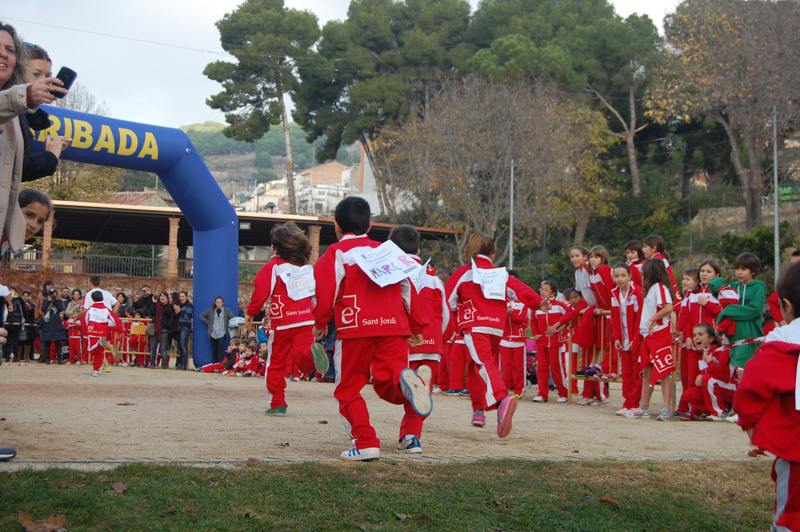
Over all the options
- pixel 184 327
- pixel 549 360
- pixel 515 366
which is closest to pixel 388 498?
pixel 515 366

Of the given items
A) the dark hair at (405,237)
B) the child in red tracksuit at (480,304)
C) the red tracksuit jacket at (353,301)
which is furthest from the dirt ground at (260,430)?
the dark hair at (405,237)

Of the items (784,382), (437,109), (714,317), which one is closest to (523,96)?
(437,109)

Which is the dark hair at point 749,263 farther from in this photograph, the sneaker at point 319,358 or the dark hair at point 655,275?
the sneaker at point 319,358

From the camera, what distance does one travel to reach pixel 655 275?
32.8ft

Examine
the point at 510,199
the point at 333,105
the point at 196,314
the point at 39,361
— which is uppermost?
the point at 333,105

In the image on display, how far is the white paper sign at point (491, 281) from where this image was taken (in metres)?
8.16

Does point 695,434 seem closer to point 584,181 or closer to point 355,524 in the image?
point 355,524

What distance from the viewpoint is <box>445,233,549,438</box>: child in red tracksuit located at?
7996mm

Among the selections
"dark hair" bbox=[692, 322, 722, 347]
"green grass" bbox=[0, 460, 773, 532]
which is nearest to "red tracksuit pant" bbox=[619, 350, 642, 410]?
"dark hair" bbox=[692, 322, 722, 347]

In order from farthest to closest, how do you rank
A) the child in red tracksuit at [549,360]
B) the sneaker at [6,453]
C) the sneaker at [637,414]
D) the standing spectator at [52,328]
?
1. the standing spectator at [52,328]
2. the child in red tracksuit at [549,360]
3. the sneaker at [637,414]
4. the sneaker at [6,453]

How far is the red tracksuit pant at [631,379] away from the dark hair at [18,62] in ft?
26.6

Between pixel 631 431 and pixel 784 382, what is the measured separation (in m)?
5.10

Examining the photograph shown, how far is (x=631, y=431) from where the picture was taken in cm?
843

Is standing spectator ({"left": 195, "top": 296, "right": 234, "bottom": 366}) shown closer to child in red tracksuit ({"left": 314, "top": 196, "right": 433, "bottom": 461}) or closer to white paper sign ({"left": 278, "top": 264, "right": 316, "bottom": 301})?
white paper sign ({"left": 278, "top": 264, "right": 316, "bottom": 301})
